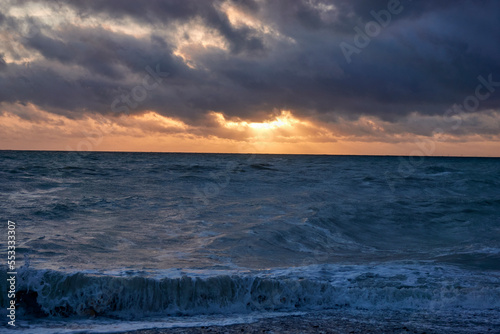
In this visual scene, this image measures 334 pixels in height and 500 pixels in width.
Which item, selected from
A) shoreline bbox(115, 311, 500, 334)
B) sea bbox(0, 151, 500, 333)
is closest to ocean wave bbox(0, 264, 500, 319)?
sea bbox(0, 151, 500, 333)

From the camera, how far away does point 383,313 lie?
19.0ft

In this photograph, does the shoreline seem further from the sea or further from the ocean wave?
the ocean wave

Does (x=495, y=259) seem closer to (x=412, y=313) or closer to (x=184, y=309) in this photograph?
(x=412, y=313)

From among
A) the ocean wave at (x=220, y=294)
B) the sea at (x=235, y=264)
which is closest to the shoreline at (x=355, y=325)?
the sea at (x=235, y=264)

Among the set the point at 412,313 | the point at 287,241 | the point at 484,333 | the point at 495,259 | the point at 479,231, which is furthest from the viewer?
the point at 479,231

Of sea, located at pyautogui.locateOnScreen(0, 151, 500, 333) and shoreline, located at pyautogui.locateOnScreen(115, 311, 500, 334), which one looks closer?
shoreline, located at pyautogui.locateOnScreen(115, 311, 500, 334)

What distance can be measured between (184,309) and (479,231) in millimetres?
12066

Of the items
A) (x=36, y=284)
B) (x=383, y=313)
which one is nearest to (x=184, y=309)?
(x=36, y=284)

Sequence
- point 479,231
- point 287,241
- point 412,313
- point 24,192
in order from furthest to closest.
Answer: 1. point 24,192
2. point 479,231
3. point 287,241
4. point 412,313

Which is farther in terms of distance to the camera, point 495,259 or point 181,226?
point 181,226

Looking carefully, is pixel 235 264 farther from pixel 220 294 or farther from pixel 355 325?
pixel 355 325

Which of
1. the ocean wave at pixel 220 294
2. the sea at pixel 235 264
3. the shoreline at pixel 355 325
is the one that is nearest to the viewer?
the shoreline at pixel 355 325

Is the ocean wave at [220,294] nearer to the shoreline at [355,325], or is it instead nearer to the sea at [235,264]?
the sea at [235,264]

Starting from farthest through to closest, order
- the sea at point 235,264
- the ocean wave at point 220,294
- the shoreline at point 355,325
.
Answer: the ocean wave at point 220,294 < the sea at point 235,264 < the shoreline at point 355,325
